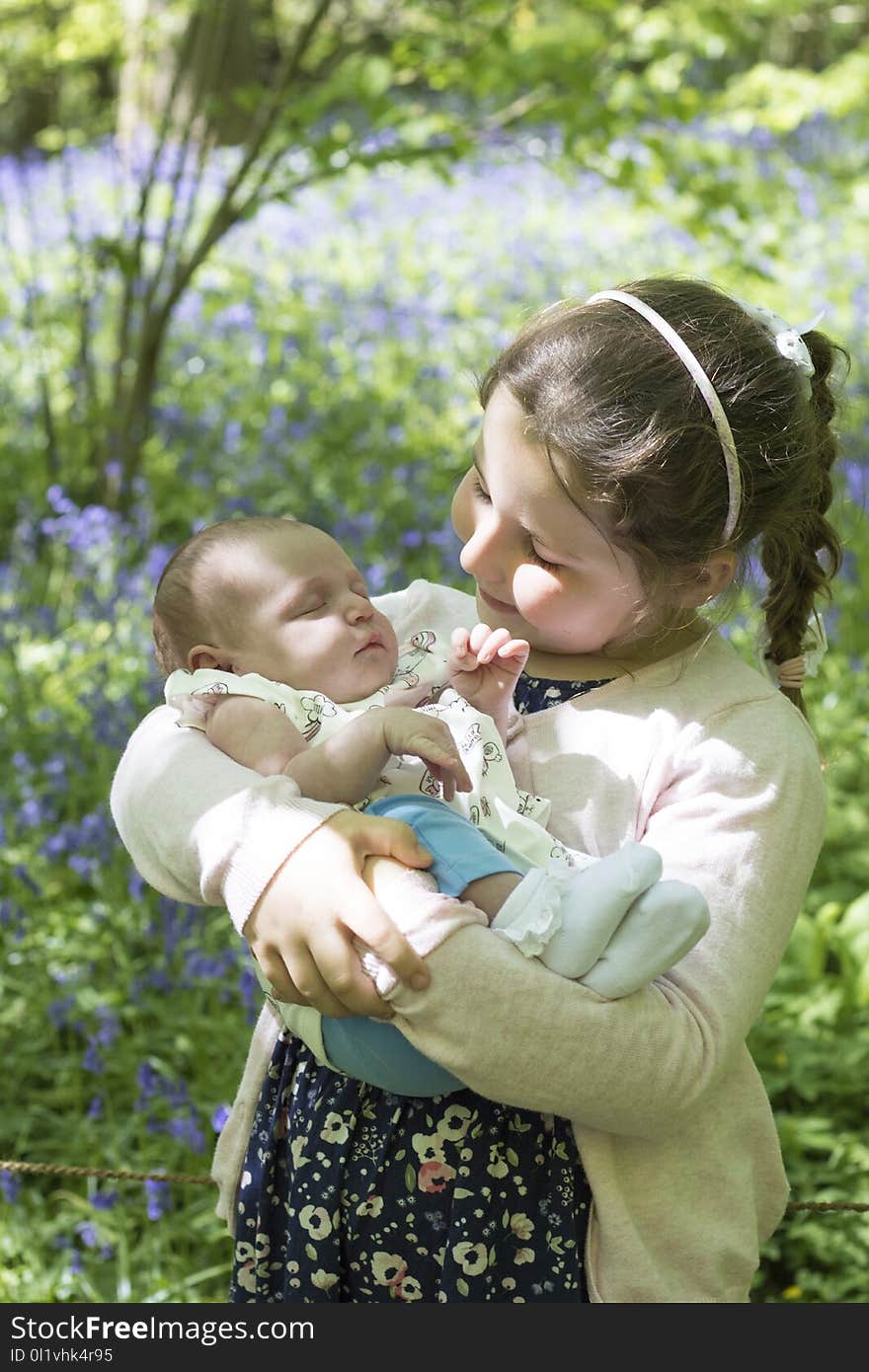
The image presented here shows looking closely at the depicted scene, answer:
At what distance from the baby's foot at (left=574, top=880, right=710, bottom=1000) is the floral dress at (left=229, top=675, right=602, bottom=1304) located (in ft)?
0.89

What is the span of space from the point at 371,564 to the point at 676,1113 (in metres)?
2.94

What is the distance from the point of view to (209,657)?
1706mm

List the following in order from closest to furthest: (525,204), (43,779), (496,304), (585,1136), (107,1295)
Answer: (585,1136) < (107,1295) < (43,779) < (496,304) < (525,204)

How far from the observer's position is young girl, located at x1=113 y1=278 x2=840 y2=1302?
4.59ft

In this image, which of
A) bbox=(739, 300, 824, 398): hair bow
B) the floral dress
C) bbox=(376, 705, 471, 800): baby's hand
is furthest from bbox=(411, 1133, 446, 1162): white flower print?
bbox=(739, 300, 824, 398): hair bow

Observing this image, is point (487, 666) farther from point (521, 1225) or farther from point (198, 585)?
point (521, 1225)

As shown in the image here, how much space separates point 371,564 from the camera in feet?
13.9

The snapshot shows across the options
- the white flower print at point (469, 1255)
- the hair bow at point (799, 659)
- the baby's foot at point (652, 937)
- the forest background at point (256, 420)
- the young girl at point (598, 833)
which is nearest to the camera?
the baby's foot at point (652, 937)

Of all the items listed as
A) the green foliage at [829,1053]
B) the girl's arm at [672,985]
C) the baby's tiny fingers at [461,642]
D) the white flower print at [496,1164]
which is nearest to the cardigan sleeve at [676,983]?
the girl's arm at [672,985]

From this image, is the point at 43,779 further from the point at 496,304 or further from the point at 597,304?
the point at 496,304

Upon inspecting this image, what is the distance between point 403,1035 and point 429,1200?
228 millimetres

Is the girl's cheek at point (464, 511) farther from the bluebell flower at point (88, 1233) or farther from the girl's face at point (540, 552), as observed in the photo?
the bluebell flower at point (88, 1233)

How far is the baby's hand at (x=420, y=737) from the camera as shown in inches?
55.9

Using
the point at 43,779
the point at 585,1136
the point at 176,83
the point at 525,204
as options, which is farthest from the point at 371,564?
the point at 525,204
